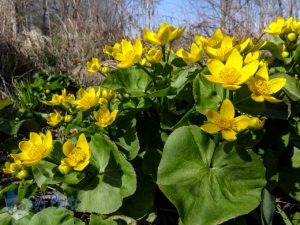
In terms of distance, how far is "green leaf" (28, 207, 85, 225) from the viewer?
3.92 ft

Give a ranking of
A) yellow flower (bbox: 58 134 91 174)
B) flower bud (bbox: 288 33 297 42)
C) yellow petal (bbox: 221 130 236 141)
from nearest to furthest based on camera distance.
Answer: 1. yellow petal (bbox: 221 130 236 141)
2. yellow flower (bbox: 58 134 91 174)
3. flower bud (bbox: 288 33 297 42)

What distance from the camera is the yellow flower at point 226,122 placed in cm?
96

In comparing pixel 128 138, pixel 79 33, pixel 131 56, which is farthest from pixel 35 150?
pixel 79 33

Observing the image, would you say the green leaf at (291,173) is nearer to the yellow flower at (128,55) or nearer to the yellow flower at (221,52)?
the yellow flower at (221,52)

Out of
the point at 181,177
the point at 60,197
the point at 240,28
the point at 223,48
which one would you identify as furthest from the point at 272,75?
the point at 240,28

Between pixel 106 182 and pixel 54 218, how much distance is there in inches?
8.7

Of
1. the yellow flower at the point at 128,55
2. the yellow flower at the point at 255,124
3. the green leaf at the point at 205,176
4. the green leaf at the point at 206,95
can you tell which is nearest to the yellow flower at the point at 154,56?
the yellow flower at the point at 128,55

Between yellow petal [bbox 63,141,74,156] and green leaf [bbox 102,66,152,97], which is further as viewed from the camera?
green leaf [bbox 102,66,152,97]

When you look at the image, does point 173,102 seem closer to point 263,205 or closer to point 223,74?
point 223,74

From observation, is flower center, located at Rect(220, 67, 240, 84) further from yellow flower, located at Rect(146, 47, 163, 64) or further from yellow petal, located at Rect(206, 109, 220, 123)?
yellow flower, located at Rect(146, 47, 163, 64)

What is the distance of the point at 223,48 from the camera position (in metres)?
1.10

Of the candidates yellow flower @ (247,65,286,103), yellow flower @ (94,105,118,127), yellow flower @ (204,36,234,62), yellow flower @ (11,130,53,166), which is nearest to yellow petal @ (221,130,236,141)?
yellow flower @ (247,65,286,103)

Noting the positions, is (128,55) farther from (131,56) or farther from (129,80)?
(129,80)

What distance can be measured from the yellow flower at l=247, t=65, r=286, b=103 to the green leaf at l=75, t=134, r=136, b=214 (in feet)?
1.32
